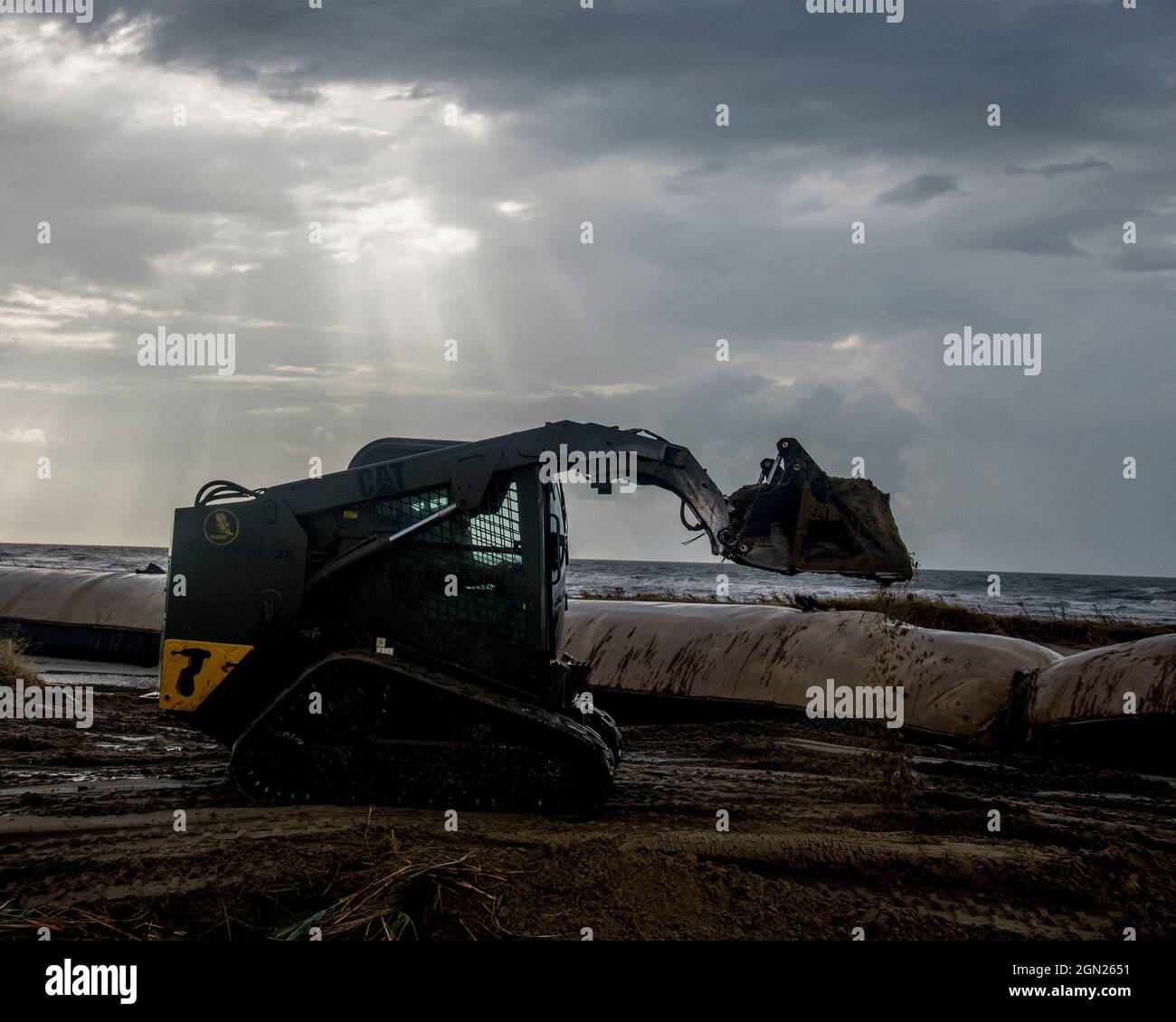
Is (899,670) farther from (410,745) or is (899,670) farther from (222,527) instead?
(222,527)

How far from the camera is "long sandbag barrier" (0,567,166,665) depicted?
557 inches

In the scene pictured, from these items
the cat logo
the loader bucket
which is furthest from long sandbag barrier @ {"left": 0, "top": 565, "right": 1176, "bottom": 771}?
the cat logo

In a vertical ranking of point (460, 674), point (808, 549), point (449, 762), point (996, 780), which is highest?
point (808, 549)

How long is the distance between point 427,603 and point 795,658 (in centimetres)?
416

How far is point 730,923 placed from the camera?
4.28m

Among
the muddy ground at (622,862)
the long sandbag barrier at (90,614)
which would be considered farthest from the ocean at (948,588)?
the muddy ground at (622,862)

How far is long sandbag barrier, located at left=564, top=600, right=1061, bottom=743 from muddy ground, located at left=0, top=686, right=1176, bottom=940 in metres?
1.33

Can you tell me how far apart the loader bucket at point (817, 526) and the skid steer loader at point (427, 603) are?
0.04 feet

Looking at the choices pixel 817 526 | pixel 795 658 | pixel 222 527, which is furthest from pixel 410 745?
pixel 795 658

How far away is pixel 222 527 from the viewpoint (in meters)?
6.41

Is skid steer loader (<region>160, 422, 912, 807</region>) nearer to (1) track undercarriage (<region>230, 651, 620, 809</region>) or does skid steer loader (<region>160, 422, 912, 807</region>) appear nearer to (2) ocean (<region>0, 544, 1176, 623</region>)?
(1) track undercarriage (<region>230, 651, 620, 809</region>)

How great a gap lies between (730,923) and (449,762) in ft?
6.88
